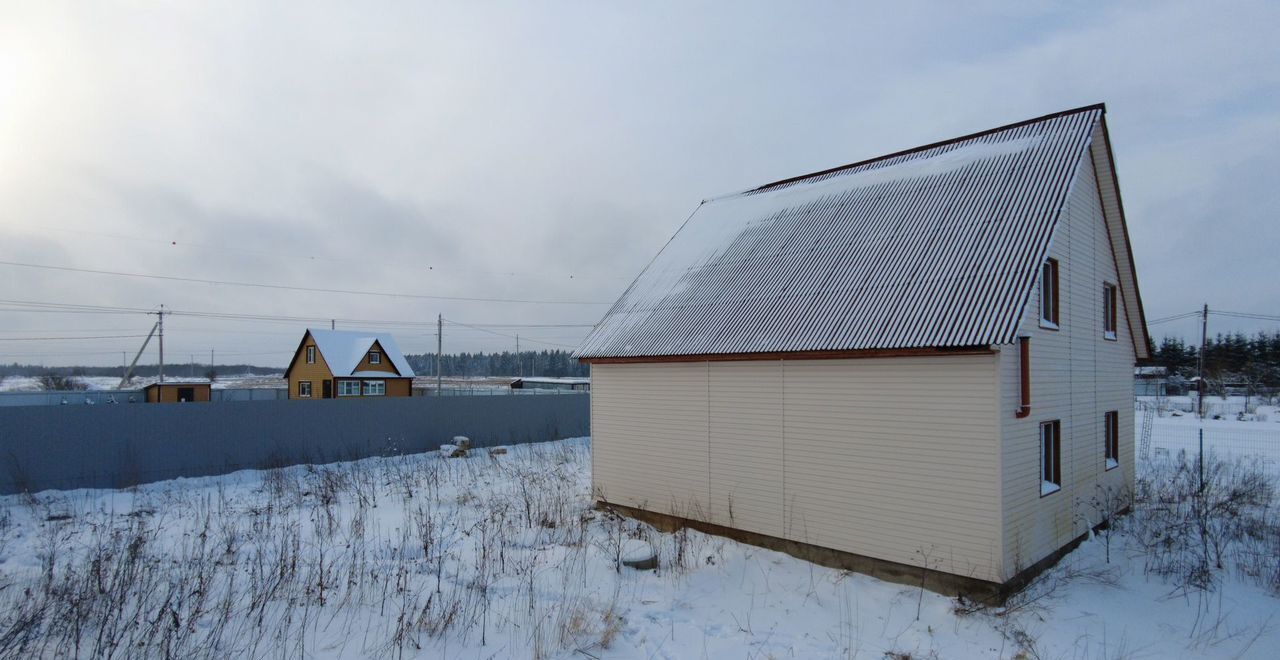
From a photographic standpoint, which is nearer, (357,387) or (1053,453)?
(1053,453)

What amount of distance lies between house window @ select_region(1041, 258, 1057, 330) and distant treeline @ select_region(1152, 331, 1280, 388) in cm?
5506

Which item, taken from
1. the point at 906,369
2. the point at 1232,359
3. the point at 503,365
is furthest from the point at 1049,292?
the point at 503,365

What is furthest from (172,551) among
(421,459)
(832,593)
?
(421,459)

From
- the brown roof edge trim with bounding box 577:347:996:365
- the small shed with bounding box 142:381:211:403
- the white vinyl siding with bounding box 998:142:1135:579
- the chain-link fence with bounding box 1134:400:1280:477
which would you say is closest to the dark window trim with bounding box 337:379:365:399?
the small shed with bounding box 142:381:211:403

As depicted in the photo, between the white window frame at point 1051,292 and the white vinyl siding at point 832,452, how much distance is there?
98.1 inches

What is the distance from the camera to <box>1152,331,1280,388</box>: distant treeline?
5328 centimetres

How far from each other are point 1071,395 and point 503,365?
12572 cm

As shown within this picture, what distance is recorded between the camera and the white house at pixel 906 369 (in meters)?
8.51

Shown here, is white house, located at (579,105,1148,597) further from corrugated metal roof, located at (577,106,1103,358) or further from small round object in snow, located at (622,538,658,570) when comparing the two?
small round object in snow, located at (622,538,658,570)

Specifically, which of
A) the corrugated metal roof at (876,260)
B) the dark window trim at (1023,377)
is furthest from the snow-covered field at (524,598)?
the corrugated metal roof at (876,260)

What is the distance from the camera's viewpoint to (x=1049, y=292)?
1005cm

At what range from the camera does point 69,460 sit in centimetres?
1452

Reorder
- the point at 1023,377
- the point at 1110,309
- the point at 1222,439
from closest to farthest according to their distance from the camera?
the point at 1023,377, the point at 1110,309, the point at 1222,439

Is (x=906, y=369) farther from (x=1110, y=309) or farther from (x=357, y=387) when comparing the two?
(x=357, y=387)
